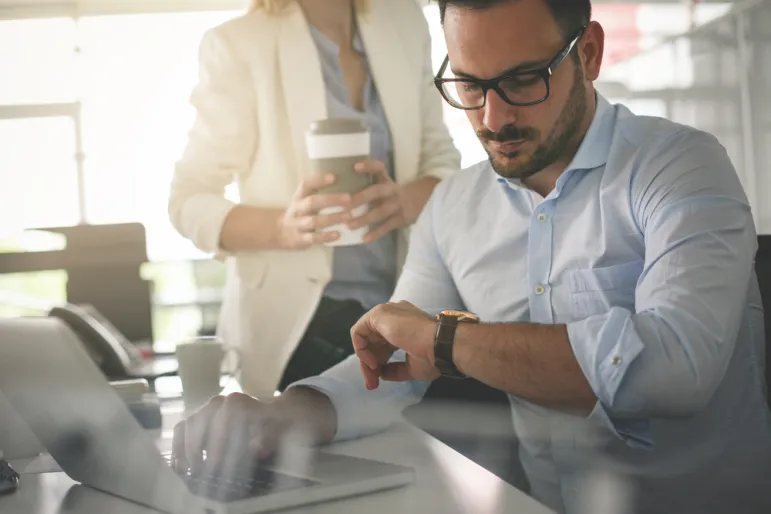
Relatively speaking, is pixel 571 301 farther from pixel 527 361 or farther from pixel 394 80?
pixel 394 80

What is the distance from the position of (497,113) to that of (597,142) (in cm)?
15

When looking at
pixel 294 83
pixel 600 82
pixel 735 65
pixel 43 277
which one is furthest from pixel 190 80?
pixel 735 65

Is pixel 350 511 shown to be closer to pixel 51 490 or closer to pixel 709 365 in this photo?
pixel 51 490

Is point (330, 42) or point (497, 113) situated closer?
point (497, 113)

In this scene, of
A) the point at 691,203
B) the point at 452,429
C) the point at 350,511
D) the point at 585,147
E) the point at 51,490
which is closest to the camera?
the point at 350,511

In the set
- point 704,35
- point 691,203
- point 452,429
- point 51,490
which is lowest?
point 452,429

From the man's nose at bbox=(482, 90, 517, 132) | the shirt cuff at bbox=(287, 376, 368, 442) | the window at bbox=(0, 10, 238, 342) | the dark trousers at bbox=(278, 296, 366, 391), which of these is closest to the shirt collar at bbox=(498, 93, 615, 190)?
the man's nose at bbox=(482, 90, 517, 132)

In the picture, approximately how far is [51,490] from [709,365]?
2.46 feet

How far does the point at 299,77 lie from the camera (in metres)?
1.57

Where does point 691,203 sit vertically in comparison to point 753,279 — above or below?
above

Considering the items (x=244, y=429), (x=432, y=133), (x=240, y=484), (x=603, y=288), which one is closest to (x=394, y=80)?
(x=432, y=133)

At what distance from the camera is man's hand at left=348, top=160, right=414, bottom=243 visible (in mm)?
1488

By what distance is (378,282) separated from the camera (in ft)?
5.30

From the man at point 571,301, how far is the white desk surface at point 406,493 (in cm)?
10
